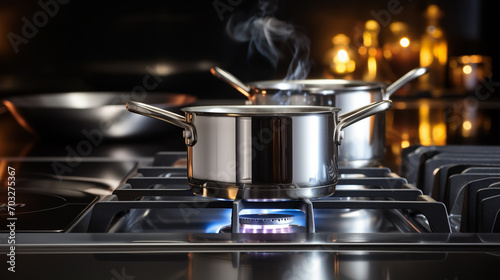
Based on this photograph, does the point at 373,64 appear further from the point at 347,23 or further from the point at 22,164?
the point at 22,164

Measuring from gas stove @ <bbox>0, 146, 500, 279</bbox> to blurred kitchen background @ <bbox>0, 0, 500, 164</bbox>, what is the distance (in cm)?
120

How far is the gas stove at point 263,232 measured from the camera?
58 cm

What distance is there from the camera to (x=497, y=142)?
138 cm

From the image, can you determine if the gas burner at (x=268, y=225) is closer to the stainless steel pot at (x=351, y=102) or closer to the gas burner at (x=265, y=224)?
the gas burner at (x=265, y=224)

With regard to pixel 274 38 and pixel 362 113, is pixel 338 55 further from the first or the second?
pixel 362 113

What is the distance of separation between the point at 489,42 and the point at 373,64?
39 cm

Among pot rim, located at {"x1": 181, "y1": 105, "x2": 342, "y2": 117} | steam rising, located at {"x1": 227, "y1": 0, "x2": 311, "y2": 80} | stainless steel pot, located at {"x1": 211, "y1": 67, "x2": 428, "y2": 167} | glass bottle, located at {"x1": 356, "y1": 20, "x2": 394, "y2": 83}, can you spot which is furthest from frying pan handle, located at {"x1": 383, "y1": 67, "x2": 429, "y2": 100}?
glass bottle, located at {"x1": 356, "y1": 20, "x2": 394, "y2": 83}

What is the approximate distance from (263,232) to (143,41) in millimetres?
1543

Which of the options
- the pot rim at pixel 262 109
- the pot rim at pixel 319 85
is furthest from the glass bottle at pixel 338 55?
the pot rim at pixel 262 109

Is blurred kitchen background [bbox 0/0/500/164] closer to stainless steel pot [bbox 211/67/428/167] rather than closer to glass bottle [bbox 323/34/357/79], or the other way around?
glass bottle [bbox 323/34/357/79]

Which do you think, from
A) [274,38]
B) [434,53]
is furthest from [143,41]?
[434,53]

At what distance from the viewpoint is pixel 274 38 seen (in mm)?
2176

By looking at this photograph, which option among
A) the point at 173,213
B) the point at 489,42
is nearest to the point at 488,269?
the point at 173,213

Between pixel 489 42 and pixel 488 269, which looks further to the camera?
pixel 489 42
